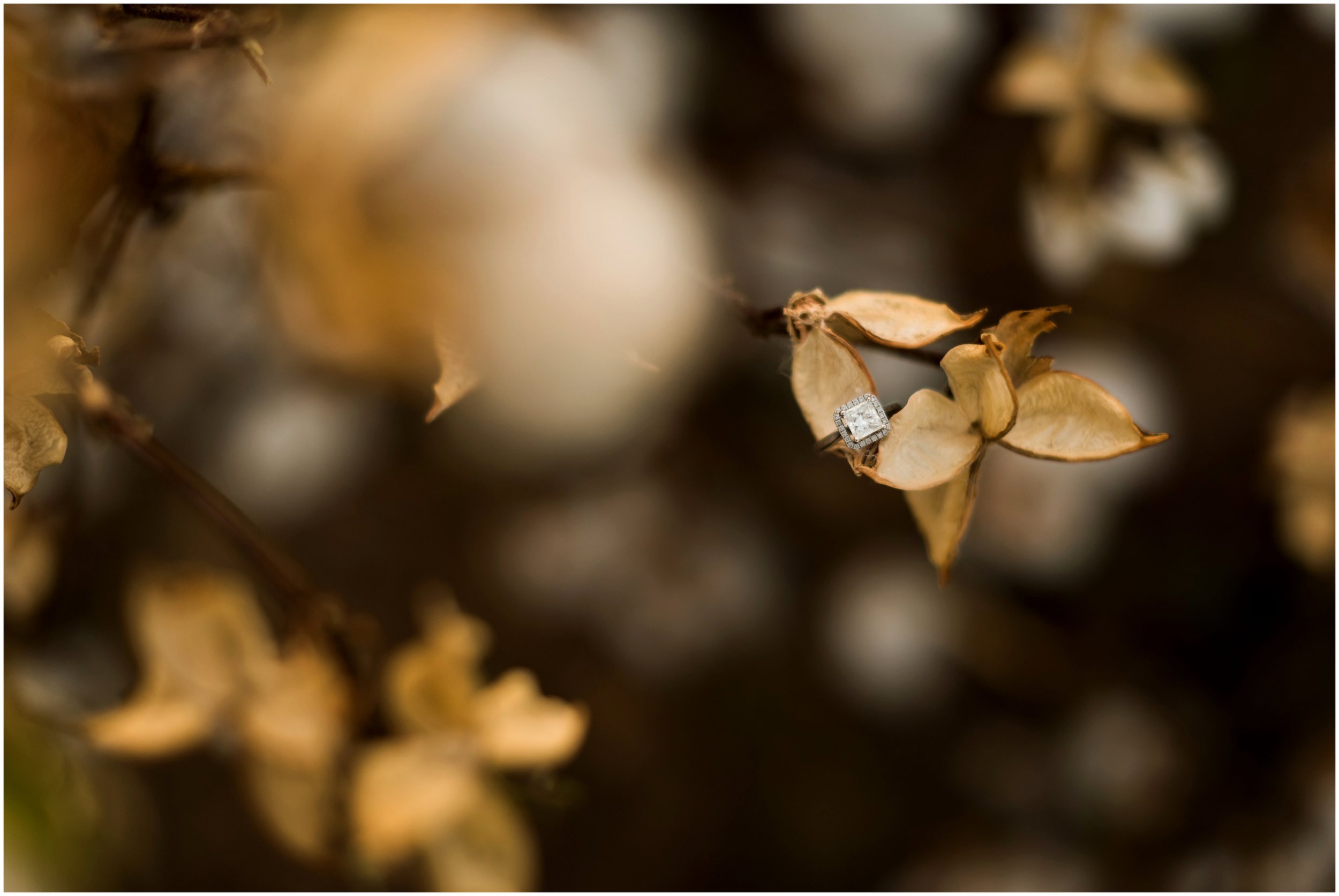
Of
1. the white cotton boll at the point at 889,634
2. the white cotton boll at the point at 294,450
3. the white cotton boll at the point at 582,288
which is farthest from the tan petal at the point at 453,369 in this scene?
the white cotton boll at the point at 889,634

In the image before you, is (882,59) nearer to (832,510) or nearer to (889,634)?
(832,510)

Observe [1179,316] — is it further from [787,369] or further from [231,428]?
[231,428]

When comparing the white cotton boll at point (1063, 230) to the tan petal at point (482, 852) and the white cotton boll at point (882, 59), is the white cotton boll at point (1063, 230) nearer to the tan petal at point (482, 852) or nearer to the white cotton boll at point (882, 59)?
the white cotton boll at point (882, 59)

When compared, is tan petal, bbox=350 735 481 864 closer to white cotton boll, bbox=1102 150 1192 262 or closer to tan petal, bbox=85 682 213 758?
tan petal, bbox=85 682 213 758

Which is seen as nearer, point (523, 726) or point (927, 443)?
point (927, 443)

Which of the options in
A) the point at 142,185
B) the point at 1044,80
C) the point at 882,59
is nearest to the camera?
the point at 142,185

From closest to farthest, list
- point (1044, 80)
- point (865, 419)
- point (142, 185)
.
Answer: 1. point (865, 419)
2. point (142, 185)
3. point (1044, 80)

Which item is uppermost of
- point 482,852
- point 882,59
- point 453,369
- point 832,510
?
point 882,59

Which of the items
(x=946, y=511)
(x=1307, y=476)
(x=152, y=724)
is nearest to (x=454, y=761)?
(x=152, y=724)
